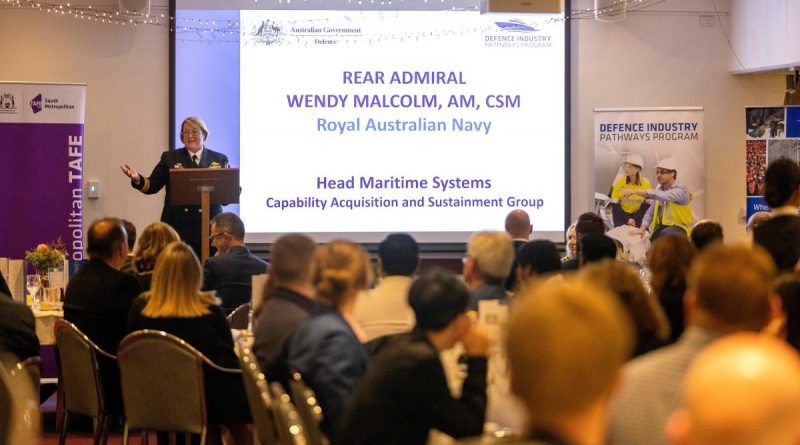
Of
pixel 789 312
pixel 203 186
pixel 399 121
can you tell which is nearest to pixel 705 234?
pixel 789 312

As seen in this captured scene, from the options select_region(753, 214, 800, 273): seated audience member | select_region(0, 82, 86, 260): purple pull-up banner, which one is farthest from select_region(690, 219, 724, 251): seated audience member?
select_region(0, 82, 86, 260): purple pull-up banner

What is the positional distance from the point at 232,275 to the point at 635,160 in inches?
202

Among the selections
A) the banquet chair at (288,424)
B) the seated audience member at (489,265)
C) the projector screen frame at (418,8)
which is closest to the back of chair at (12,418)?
the banquet chair at (288,424)

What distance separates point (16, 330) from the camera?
4.91 metres

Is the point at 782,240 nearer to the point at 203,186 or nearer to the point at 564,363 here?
the point at 564,363

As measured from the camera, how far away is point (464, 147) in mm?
11062

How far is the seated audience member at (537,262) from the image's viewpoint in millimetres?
5238

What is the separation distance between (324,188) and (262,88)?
1123 mm

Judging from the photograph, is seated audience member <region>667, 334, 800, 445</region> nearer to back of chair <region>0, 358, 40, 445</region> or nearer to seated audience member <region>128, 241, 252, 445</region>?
back of chair <region>0, 358, 40, 445</region>

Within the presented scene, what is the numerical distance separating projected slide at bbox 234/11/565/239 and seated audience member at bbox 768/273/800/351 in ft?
25.1

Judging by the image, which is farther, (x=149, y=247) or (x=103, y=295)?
(x=149, y=247)

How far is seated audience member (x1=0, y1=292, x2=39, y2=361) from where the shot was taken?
489 cm

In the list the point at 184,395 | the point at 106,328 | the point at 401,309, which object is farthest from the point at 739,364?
the point at 106,328

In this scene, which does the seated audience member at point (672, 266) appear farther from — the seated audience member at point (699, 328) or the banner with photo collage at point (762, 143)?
the banner with photo collage at point (762, 143)
